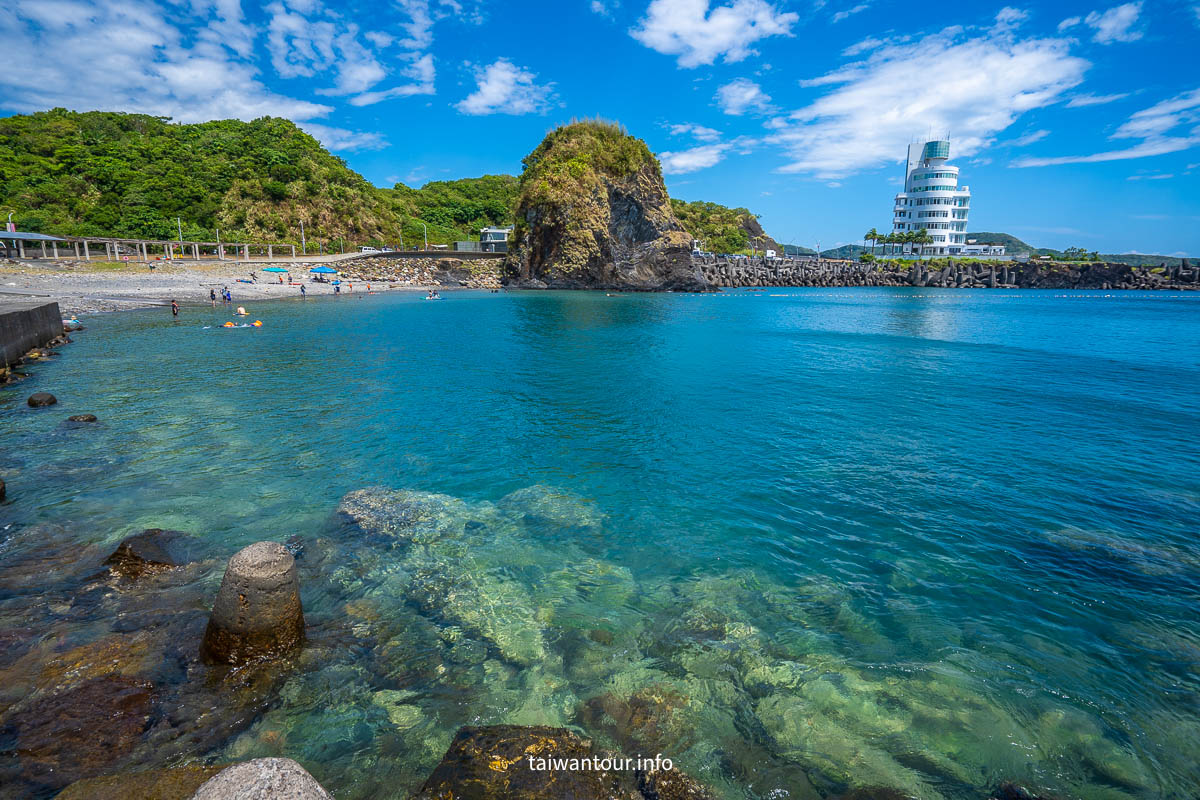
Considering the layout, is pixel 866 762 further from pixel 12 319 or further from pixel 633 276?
pixel 633 276

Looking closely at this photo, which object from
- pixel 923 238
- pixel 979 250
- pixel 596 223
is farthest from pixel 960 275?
pixel 596 223

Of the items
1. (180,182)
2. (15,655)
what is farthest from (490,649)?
(180,182)

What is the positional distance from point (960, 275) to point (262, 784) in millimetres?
171979

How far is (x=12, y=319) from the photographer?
2364 cm

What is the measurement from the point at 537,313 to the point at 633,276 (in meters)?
42.1

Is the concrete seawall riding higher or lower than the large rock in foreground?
lower

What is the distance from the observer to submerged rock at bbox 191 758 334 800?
323 centimetres

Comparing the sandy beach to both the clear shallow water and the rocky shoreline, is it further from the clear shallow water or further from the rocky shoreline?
the rocky shoreline

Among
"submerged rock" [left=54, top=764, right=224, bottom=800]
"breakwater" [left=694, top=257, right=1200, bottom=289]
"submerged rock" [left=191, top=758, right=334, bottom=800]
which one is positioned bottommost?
"submerged rock" [left=54, top=764, right=224, bottom=800]

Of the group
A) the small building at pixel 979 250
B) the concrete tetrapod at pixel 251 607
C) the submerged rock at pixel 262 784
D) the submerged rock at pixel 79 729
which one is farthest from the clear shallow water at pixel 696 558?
the small building at pixel 979 250

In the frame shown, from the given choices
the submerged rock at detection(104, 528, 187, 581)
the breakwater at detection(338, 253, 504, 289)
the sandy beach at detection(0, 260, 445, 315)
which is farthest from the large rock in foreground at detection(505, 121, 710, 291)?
the submerged rock at detection(104, 528, 187, 581)

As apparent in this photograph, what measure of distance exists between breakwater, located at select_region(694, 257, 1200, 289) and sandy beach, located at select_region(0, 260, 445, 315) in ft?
293

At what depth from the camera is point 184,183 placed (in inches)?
3664

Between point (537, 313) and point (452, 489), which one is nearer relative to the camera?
point (452, 489)
